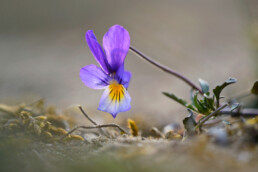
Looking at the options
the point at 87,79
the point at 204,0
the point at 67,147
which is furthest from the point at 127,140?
the point at 204,0

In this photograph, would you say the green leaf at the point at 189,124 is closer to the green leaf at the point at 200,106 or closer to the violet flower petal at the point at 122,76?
the green leaf at the point at 200,106

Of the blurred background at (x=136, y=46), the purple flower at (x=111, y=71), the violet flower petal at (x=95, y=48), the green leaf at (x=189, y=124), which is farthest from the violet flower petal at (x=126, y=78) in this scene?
the blurred background at (x=136, y=46)

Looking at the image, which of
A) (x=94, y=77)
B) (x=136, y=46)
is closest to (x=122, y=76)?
(x=94, y=77)

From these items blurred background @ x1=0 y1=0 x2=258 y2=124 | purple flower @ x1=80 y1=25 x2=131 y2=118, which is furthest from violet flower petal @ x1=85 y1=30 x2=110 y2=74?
blurred background @ x1=0 y1=0 x2=258 y2=124

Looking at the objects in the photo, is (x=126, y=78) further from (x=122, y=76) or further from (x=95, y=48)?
(x=95, y=48)

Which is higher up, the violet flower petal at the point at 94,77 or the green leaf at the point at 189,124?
the violet flower petal at the point at 94,77

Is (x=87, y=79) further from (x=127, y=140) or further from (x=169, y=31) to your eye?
(x=169, y=31)
